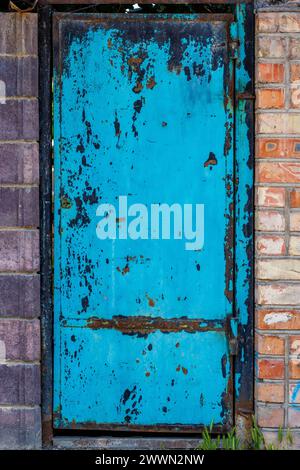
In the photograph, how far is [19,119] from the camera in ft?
→ 9.18

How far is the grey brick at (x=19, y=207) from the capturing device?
2.81 meters

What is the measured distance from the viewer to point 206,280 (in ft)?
9.32

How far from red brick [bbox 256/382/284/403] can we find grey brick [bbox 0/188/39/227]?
46.9 inches

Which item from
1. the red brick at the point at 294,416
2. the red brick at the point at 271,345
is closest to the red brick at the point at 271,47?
the red brick at the point at 271,345

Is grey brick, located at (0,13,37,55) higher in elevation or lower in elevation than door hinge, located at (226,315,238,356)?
higher

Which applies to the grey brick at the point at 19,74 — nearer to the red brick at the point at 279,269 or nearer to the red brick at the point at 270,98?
the red brick at the point at 270,98

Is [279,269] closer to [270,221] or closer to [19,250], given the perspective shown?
[270,221]

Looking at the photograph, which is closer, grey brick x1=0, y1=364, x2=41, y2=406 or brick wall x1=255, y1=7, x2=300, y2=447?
brick wall x1=255, y1=7, x2=300, y2=447

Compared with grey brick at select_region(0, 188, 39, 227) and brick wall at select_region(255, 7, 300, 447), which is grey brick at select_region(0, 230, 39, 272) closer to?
grey brick at select_region(0, 188, 39, 227)

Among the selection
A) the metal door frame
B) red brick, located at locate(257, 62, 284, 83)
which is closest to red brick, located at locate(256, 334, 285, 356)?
the metal door frame

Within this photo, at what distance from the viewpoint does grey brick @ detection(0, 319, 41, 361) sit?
2.83 metres

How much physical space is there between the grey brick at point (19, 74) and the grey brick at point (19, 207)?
0.42m

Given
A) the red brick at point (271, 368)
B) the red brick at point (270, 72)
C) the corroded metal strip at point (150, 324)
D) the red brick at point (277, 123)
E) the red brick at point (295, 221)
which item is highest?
the red brick at point (270, 72)

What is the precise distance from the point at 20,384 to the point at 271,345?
3.59 feet
